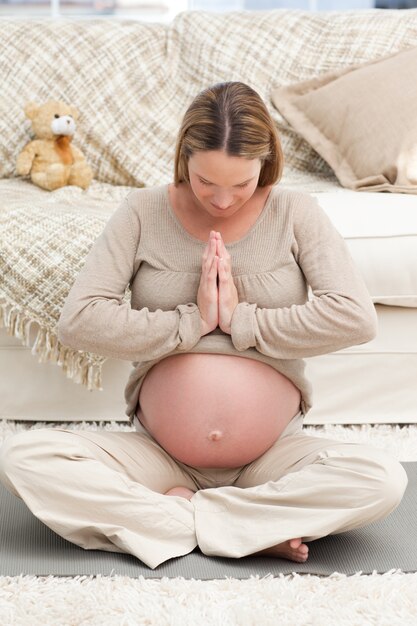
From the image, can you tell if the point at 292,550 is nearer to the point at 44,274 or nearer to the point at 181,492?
the point at 181,492

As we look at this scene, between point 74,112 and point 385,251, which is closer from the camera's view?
point 385,251

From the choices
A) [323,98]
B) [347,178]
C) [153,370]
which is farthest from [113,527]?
[323,98]

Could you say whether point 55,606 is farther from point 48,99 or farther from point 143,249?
point 48,99

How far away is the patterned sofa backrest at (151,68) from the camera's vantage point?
107 inches

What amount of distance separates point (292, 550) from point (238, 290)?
0.45m

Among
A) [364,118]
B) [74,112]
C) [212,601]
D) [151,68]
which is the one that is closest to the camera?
[212,601]

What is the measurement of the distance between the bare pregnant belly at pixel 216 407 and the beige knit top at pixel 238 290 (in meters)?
0.03

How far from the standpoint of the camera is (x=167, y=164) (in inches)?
107

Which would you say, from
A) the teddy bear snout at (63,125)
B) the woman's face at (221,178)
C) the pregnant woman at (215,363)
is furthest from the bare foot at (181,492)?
the teddy bear snout at (63,125)

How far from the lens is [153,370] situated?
1.62 meters

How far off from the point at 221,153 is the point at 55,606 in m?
0.74

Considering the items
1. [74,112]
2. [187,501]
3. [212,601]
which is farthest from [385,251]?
[74,112]

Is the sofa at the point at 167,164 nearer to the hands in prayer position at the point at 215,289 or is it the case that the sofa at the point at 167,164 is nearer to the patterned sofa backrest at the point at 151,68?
the patterned sofa backrest at the point at 151,68

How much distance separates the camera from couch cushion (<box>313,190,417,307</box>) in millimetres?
2068
